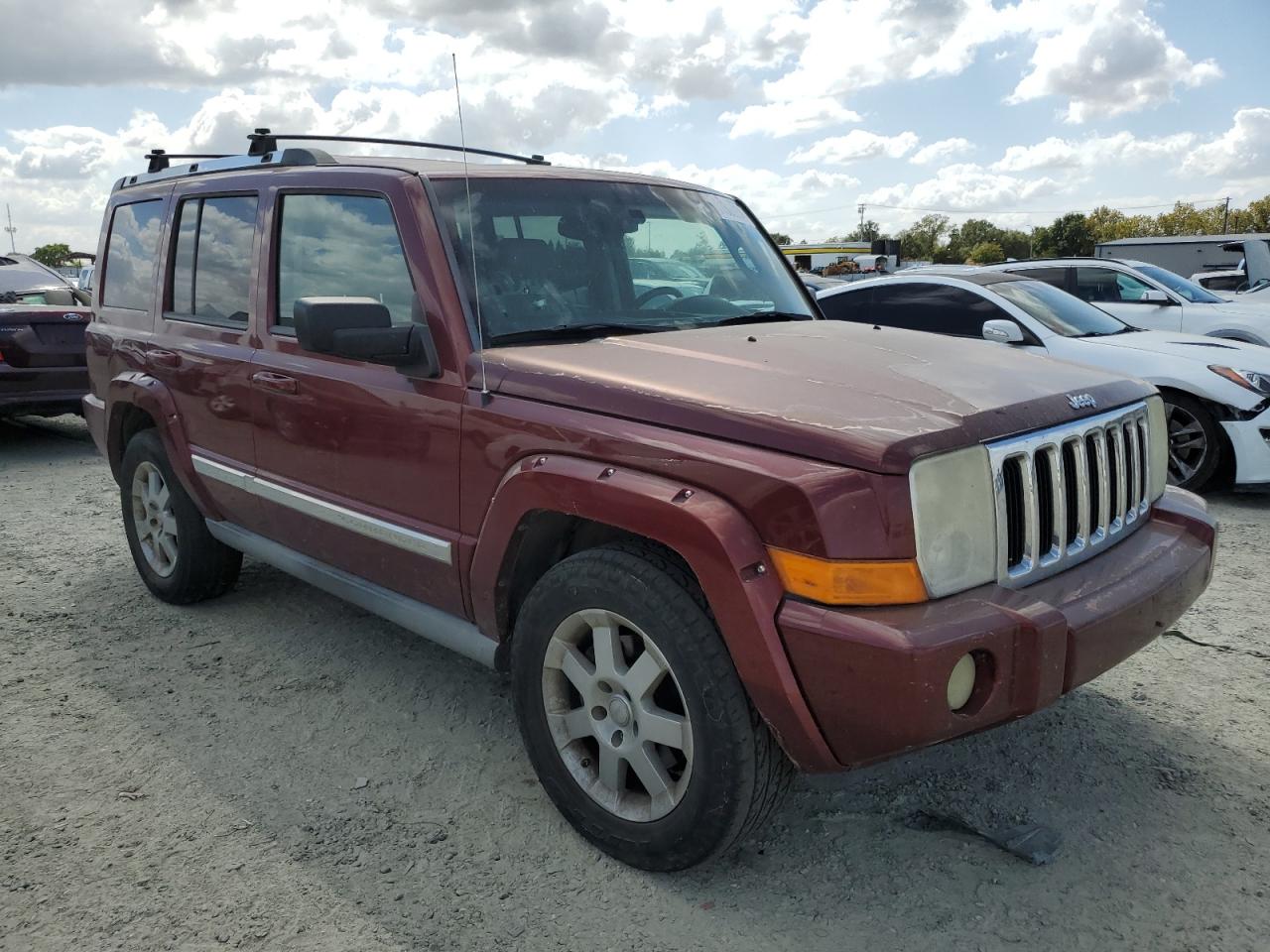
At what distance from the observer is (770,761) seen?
243 cm

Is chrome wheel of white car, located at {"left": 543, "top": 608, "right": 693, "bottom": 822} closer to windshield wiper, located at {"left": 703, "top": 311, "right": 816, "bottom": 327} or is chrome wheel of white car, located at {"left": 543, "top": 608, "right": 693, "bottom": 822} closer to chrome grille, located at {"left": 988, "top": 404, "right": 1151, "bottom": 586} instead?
chrome grille, located at {"left": 988, "top": 404, "right": 1151, "bottom": 586}

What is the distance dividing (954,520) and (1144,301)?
8.67 meters

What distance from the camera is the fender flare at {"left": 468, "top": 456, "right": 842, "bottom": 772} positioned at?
7.29 ft

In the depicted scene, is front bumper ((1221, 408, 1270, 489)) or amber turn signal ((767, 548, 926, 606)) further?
front bumper ((1221, 408, 1270, 489))

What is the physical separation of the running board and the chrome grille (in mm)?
1458

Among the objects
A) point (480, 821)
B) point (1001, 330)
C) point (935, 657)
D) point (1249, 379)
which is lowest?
point (480, 821)

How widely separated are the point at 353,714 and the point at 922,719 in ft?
7.11

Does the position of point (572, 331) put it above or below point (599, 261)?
below

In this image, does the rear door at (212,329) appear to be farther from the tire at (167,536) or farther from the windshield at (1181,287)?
the windshield at (1181,287)

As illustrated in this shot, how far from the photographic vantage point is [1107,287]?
31.9ft

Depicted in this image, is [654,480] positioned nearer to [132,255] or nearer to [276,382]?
[276,382]

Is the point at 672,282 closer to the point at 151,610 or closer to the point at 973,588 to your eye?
the point at 973,588

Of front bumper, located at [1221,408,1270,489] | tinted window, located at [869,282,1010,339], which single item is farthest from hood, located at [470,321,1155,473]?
tinted window, located at [869,282,1010,339]

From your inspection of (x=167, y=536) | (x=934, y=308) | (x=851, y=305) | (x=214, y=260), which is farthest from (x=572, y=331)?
(x=851, y=305)
